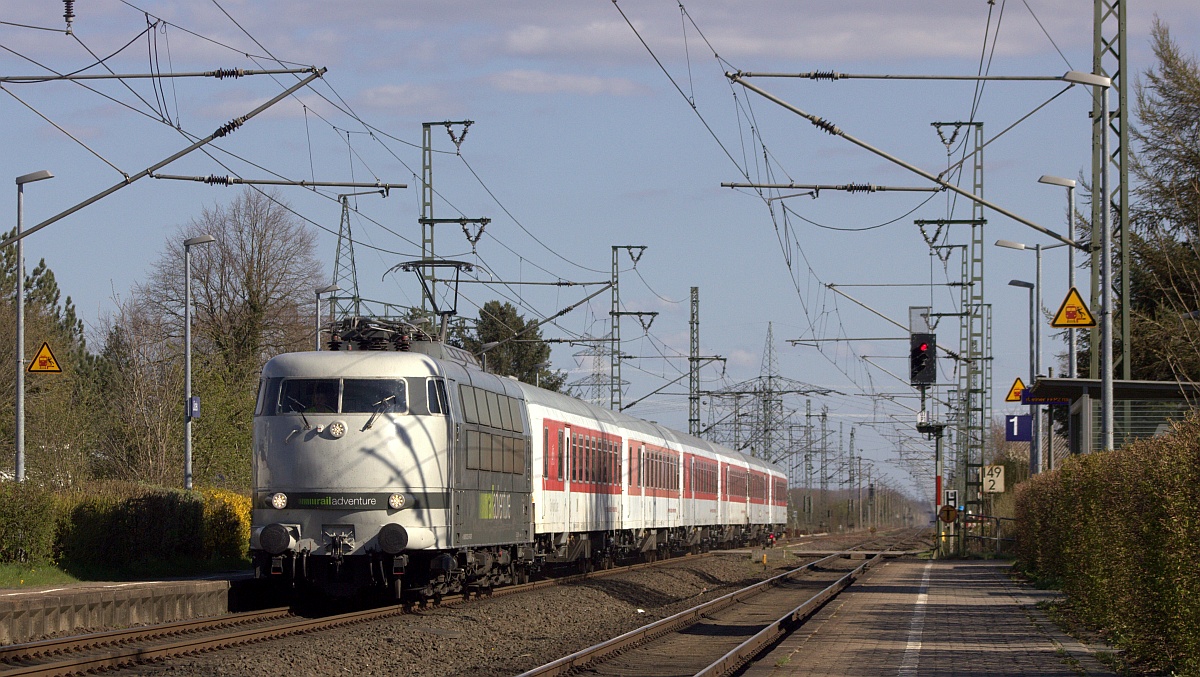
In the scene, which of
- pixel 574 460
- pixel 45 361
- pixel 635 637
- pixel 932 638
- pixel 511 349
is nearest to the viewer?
pixel 932 638

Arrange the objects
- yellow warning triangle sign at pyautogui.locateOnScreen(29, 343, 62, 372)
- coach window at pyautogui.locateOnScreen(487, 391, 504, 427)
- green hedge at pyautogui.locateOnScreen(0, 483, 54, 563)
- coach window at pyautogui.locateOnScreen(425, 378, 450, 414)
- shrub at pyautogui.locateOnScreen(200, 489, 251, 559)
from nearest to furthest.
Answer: coach window at pyautogui.locateOnScreen(425, 378, 450, 414) → coach window at pyautogui.locateOnScreen(487, 391, 504, 427) → green hedge at pyautogui.locateOnScreen(0, 483, 54, 563) → yellow warning triangle sign at pyautogui.locateOnScreen(29, 343, 62, 372) → shrub at pyautogui.locateOnScreen(200, 489, 251, 559)

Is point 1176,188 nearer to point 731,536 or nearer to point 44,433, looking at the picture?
point 731,536

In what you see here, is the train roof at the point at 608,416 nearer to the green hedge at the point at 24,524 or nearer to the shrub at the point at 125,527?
the shrub at the point at 125,527

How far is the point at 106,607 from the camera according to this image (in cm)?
1689

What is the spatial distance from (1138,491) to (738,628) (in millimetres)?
7721

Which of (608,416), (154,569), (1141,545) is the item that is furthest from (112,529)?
(1141,545)

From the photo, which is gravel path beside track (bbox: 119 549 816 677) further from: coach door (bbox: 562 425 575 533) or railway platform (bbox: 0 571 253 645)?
railway platform (bbox: 0 571 253 645)

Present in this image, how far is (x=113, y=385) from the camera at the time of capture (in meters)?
46.0

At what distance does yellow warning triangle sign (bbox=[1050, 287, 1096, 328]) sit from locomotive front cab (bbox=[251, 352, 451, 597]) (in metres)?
9.46

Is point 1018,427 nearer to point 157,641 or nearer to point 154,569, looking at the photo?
point 154,569

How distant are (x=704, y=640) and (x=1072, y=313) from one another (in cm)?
798

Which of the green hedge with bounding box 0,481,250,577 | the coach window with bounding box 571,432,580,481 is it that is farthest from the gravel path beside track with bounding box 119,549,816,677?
the green hedge with bounding box 0,481,250,577

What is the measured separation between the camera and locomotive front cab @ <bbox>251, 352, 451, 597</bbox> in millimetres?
19109

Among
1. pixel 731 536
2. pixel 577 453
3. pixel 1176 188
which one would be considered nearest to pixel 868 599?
pixel 577 453
